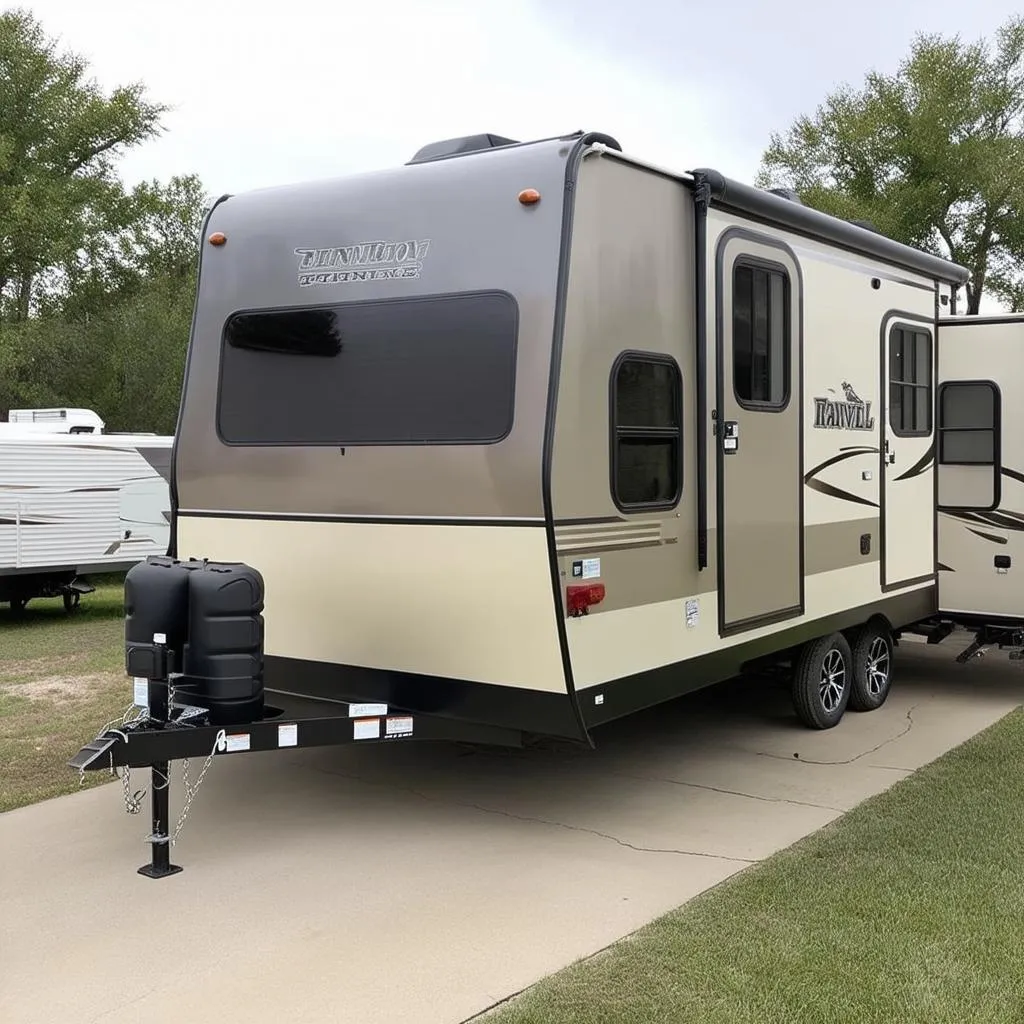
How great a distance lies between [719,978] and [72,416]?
14.2 metres

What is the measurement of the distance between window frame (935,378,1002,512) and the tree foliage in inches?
781

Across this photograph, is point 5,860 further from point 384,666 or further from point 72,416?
point 72,416

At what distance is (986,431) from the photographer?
8.34 metres

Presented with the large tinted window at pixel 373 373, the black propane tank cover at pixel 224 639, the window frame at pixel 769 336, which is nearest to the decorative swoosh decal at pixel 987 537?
the window frame at pixel 769 336

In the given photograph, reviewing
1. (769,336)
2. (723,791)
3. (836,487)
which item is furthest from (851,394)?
(723,791)

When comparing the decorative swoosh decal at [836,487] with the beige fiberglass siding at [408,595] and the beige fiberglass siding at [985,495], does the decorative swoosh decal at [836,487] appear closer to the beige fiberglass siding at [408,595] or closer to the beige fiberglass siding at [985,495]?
the beige fiberglass siding at [985,495]

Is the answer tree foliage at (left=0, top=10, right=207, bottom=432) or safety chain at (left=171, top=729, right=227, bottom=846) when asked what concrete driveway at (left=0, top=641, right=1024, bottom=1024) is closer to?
safety chain at (left=171, top=729, right=227, bottom=846)

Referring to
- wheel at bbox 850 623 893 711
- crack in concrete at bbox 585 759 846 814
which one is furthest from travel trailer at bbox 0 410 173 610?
wheel at bbox 850 623 893 711

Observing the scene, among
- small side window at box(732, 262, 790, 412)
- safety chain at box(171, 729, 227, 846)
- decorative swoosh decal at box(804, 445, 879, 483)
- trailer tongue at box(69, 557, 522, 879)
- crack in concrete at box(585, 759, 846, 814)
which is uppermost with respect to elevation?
small side window at box(732, 262, 790, 412)

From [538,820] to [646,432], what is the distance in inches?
74.9

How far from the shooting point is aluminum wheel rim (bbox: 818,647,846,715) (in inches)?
286

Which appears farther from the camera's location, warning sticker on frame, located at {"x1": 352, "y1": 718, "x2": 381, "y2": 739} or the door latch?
the door latch

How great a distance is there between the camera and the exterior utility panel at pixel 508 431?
4.86m

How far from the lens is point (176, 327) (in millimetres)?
28859
